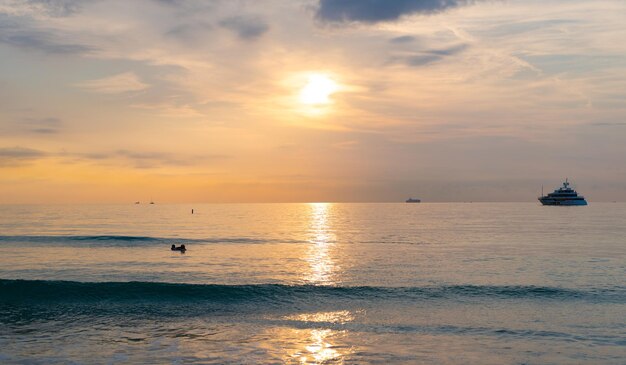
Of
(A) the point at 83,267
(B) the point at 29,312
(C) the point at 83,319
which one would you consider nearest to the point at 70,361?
(C) the point at 83,319

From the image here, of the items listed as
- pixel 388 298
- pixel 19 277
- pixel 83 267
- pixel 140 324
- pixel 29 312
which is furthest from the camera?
pixel 83 267

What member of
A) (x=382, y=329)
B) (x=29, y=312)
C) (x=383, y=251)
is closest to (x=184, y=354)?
(x=382, y=329)

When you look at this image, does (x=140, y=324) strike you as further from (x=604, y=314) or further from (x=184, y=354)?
(x=604, y=314)

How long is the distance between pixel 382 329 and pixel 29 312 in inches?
844

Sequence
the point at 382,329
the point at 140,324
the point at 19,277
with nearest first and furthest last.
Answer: the point at 382,329 < the point at 140,324 < the point at 19,277

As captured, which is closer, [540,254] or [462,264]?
[462,264]

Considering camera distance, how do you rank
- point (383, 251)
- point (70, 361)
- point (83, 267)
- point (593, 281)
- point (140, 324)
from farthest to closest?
point (383, 251) < point (83, 267) < point (593, 281) < point (140, 324) < point (70, 361)

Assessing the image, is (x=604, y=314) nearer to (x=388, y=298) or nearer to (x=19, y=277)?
(x=388, y=298)

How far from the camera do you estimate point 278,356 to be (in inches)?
796

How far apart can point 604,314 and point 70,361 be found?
90.9 feet

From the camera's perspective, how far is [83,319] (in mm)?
28328

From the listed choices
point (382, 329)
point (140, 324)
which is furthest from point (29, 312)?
point (382, 329)

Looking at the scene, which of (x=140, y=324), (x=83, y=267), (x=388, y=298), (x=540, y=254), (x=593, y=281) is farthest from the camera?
(x=540, y=254)

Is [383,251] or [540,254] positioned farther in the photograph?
[383,251]
